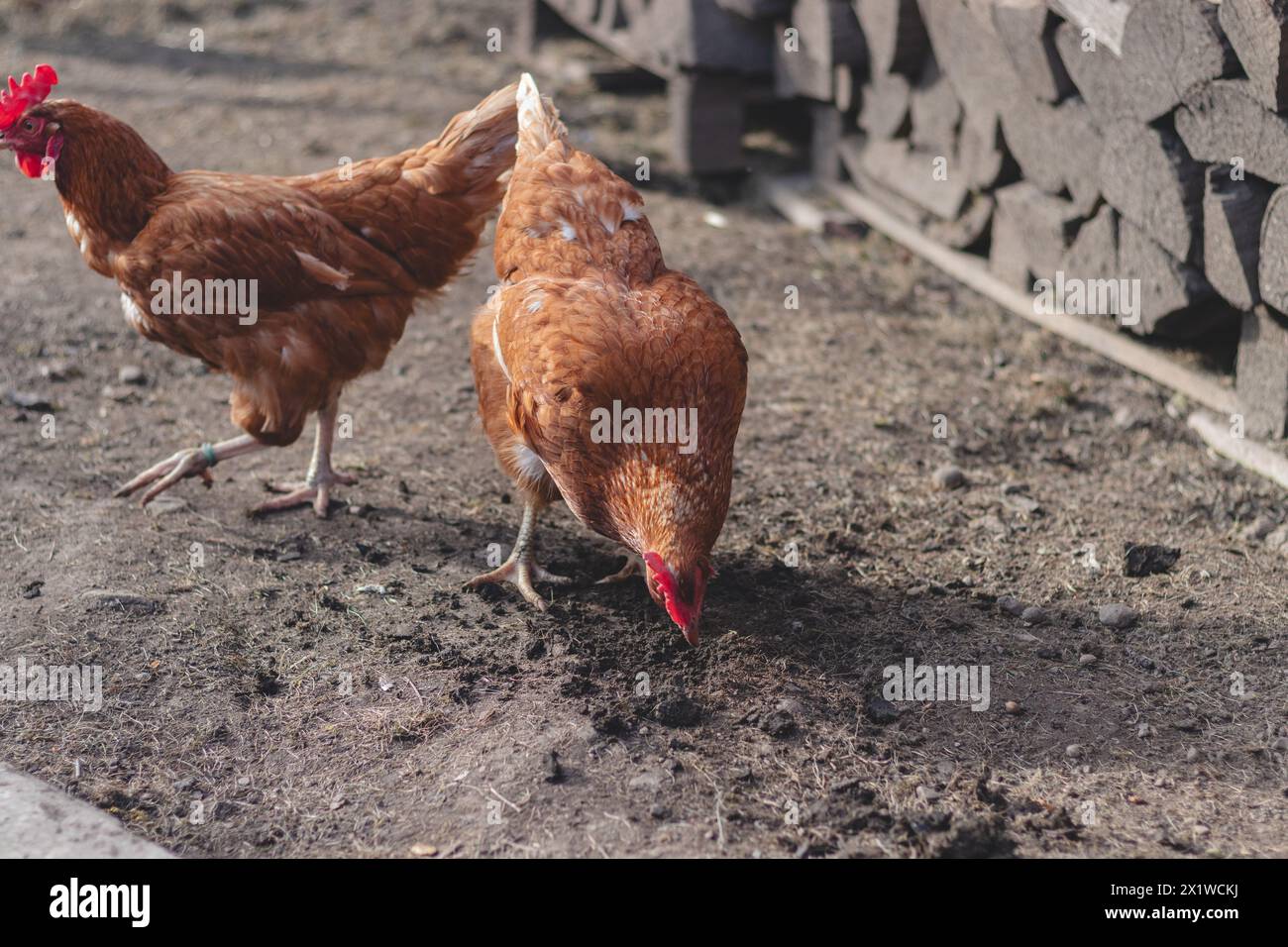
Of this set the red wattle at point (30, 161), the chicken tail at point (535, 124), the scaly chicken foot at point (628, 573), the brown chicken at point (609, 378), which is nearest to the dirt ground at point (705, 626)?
the scaly chicken foot at point (628, 573)

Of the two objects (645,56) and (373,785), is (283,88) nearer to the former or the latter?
(645,56)

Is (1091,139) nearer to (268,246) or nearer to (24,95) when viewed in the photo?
(268,246)

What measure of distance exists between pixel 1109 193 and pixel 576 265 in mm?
2598

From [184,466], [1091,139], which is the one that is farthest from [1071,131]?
[184,466]

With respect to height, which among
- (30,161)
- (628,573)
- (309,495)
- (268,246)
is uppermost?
(30,161)

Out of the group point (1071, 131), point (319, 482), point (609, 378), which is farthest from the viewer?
point (1071, 131)

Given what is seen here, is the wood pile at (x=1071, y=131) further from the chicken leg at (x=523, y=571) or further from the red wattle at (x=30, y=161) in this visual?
the red wattle at (x=30, y=161)

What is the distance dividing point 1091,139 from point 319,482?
3.48 metres

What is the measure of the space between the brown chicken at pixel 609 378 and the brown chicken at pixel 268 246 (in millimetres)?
552

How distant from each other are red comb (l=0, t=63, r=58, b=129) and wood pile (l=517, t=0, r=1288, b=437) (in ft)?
12.8

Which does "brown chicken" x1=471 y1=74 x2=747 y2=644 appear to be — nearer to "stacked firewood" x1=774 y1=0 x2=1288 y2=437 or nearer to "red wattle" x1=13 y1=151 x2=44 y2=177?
"red wattle" x1=13 y1=151 x2=44 y2=177

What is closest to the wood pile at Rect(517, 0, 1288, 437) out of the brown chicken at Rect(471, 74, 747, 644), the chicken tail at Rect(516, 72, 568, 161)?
the brown chicken at Rect(471, 74, 747, 644)

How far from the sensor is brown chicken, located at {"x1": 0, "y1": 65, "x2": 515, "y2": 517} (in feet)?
12.6

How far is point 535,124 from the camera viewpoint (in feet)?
13.0
